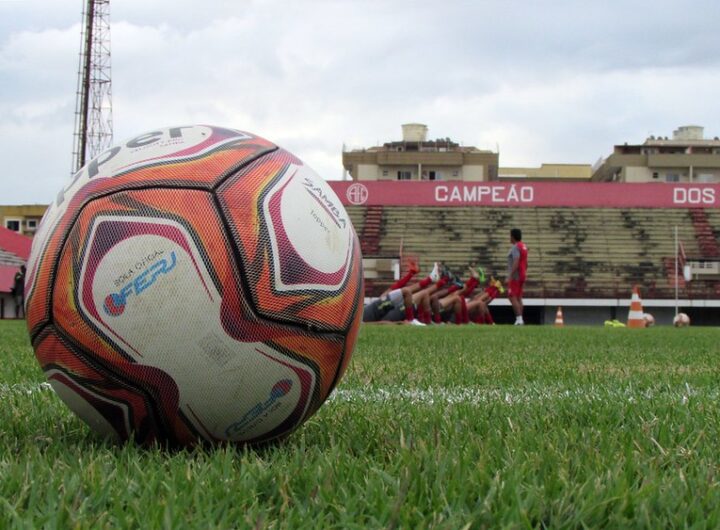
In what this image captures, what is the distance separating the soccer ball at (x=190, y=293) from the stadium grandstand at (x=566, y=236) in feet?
88.0

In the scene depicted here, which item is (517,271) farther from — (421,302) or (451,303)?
(451,303)

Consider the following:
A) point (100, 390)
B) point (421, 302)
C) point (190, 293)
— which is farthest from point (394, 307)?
point (190, 293)

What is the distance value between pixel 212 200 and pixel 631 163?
58.6 metres

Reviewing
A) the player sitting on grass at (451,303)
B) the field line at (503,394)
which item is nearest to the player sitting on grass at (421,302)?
the player sitting on grass at (451,303)

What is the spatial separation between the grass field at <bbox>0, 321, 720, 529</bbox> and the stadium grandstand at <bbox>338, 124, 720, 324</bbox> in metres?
26.1

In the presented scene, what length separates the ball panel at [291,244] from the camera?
2.30 meters

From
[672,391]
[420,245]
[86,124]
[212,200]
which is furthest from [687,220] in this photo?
[212,200]

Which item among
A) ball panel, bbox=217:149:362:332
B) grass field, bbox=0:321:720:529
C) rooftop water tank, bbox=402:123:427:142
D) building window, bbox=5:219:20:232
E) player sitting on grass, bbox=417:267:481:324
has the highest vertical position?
rooftop water tank, bbox=402:123:427:142

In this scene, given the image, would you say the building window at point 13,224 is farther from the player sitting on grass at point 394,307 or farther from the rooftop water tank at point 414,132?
the player sitting on grass at point 394,307

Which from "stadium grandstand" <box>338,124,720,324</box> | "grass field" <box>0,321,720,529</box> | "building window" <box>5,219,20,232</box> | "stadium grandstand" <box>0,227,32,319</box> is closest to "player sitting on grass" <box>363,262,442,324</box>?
"stadium grandstand" <box>0,227,32,319</box>

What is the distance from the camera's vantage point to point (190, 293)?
7.30 ft

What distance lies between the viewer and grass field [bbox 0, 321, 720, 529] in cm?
158

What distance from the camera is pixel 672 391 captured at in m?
3.91

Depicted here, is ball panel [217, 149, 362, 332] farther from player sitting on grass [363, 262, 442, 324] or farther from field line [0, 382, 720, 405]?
player sitting on grass [363, 262, 442, 324]
